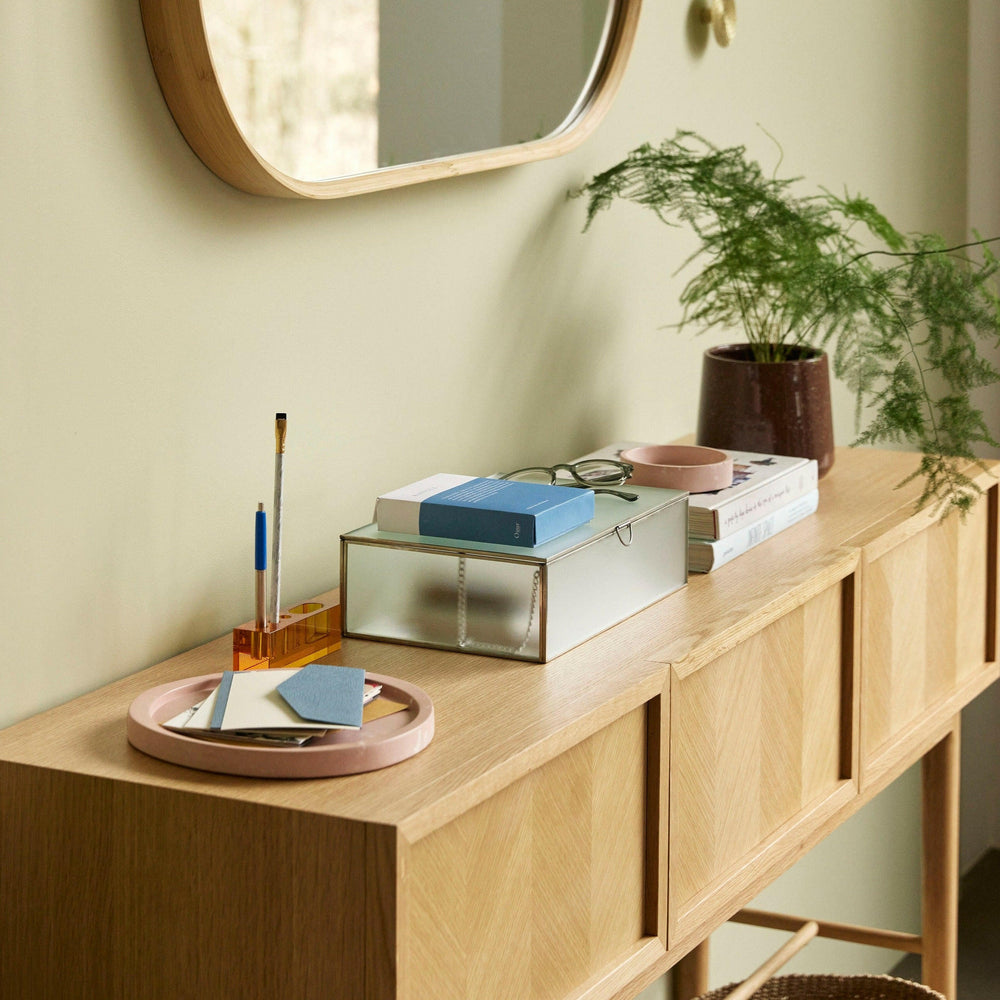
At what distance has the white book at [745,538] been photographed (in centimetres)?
136

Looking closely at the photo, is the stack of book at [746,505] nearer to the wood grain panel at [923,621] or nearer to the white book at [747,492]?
the white book at [747,492]

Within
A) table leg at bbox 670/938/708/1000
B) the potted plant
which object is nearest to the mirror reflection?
the potted plant

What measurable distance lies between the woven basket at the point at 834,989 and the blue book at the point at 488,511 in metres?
0.80

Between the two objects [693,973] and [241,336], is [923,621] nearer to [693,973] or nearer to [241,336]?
[693,973]

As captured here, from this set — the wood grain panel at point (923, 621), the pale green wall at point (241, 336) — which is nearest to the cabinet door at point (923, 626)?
the wood grain panel at point (923, 621)

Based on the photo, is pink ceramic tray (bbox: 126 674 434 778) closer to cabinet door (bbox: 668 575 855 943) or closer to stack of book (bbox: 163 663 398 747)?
stack of book (bbox: 163 663 398 747)

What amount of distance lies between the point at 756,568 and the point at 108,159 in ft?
2.28

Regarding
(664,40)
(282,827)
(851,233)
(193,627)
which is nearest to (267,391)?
(193,627)

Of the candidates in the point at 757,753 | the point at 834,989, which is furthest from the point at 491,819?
the point at 834,989

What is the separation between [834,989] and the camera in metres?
1.73

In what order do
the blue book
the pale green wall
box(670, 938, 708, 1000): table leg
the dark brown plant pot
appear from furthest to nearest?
box(670, 938, 708, 1000): table leg < the dark brown plant pot < the blue book < the pale green wall

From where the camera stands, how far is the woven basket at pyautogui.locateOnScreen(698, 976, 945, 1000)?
64.6 inches

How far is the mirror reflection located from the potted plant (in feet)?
0.49

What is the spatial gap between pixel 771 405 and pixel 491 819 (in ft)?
2.71
